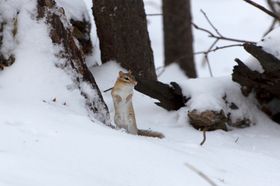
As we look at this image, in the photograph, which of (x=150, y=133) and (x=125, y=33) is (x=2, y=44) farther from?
(x=125, y=33)

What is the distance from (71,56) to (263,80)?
5.15 ft

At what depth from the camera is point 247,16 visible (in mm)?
13680

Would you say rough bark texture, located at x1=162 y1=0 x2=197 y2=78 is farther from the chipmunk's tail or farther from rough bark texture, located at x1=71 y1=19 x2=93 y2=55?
the chipmunk's tail

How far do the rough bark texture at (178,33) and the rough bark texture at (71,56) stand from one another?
3.67 metres

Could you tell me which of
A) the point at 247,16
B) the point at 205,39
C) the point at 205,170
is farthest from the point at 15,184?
the point at 247,16

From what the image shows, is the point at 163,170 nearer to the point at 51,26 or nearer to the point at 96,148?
the point at 96,148

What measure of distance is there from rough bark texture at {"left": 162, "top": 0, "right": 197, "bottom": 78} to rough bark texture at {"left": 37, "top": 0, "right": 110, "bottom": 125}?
12.0 feet

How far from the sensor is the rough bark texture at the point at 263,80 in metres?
4.47

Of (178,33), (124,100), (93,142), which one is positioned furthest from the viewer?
(178,33)

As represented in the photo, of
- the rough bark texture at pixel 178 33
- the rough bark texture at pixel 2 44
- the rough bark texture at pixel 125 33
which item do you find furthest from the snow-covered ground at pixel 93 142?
the rough bark texture at pixel 178 33

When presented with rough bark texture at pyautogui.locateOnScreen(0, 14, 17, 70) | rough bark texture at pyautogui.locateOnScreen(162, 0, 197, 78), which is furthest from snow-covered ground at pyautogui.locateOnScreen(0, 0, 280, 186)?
rough bark texture at pyautogui.locateOnScreen(162, 0, 197, 78)

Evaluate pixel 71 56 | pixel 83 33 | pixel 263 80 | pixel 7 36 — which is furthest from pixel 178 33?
pixel 7 36

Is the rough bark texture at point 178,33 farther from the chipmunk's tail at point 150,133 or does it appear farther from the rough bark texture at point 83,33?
the chipmunk's tail at point 150,133

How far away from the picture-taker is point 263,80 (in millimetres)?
4613
